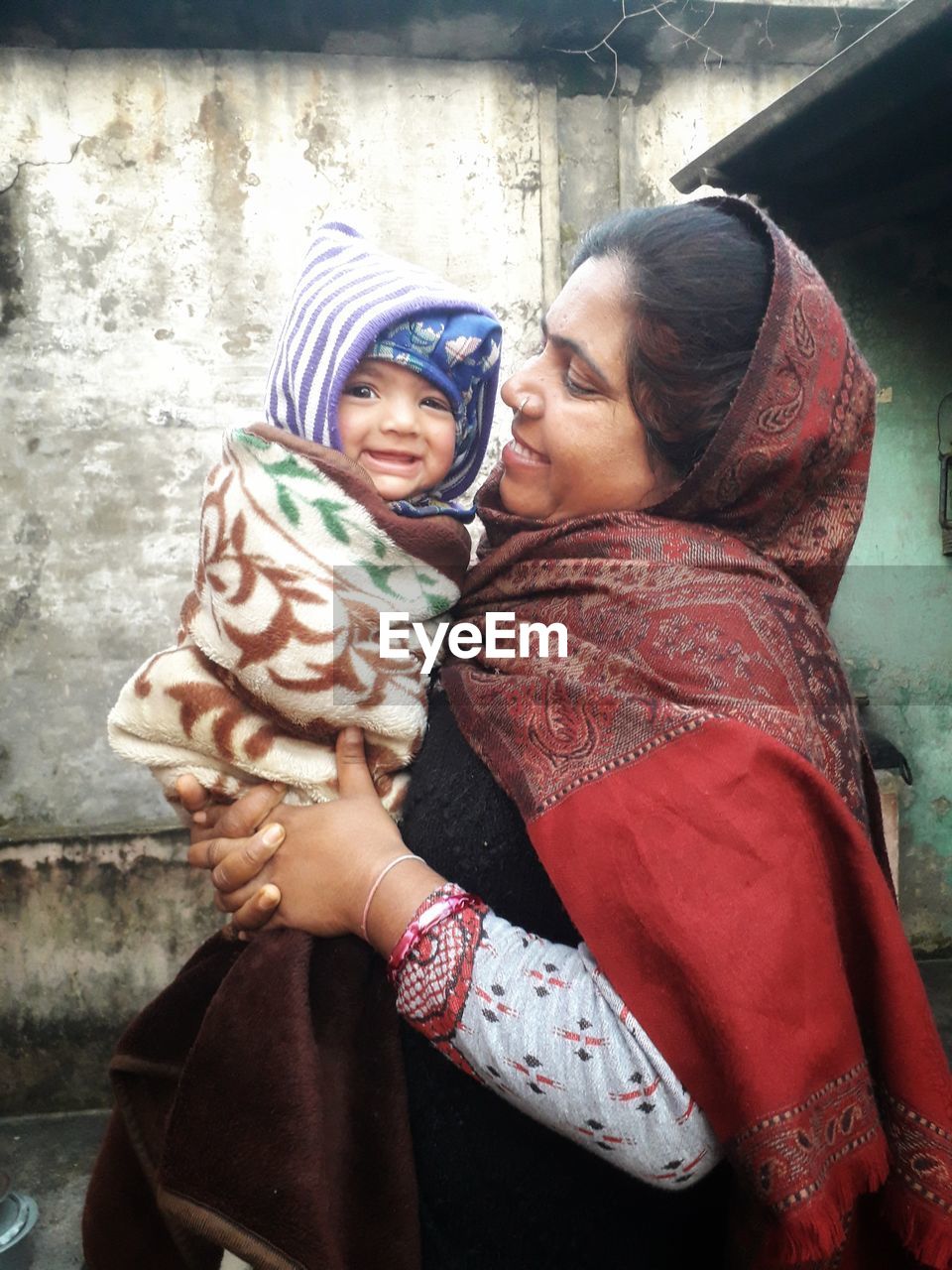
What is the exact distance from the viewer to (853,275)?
13.4ft

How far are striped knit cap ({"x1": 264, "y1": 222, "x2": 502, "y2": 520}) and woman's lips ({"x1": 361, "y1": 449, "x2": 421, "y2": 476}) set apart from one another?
0.06 meters

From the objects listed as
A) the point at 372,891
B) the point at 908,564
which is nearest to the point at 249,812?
the point at 372,891

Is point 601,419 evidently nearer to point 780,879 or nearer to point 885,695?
point 780,879

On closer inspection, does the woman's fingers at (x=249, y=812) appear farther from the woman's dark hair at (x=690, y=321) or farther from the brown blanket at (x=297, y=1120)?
the woman's dark hair at (x=690, y=321)

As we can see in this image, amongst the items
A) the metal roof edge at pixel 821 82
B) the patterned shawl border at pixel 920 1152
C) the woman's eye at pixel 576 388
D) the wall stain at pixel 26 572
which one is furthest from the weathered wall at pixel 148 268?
the patterned shawl border at pixel 920 1152

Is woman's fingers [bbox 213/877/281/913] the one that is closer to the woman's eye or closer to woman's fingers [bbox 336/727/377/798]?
woman's fingers [bbox 336/727/377/798]

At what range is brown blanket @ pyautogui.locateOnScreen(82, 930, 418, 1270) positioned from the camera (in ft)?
3.77

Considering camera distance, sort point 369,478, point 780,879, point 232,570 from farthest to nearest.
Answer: point 369,478 < point 232,570 < point 780,879

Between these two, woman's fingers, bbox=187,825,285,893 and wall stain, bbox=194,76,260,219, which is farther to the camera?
wall stain, bbox=194,76,260,219

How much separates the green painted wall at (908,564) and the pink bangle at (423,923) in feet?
11.9

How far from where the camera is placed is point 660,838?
1.00 metres

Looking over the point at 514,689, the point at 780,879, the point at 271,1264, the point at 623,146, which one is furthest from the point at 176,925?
the point at 623,146

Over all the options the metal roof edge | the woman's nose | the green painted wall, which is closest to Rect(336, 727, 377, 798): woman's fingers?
the woman's nose

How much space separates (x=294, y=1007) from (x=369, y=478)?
81 centimetres
